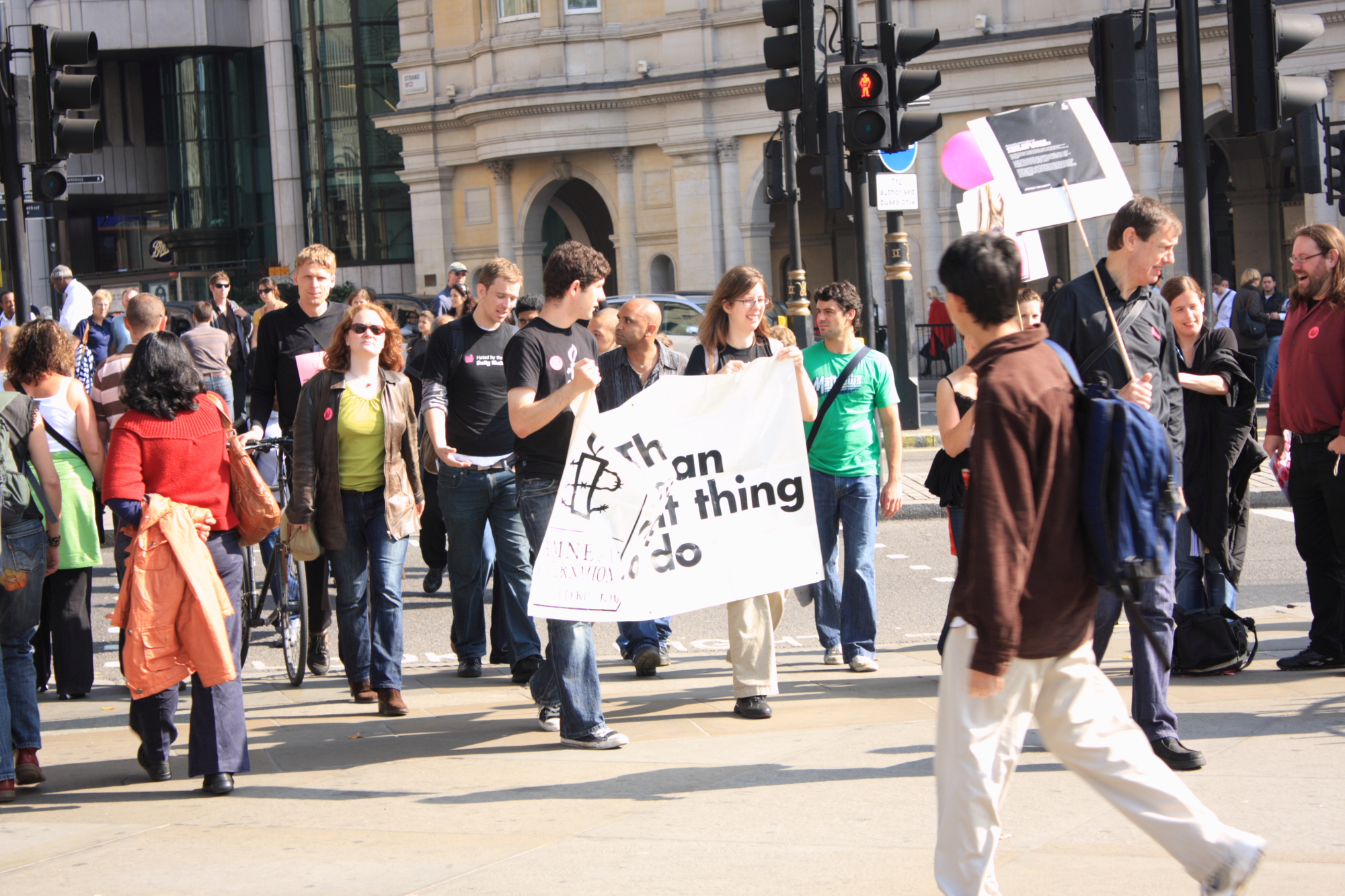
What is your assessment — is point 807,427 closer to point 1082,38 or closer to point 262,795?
point 262,795

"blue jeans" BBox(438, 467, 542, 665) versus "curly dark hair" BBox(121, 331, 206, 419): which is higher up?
"curly dark hair" BBox(121, 331, 206, 419)

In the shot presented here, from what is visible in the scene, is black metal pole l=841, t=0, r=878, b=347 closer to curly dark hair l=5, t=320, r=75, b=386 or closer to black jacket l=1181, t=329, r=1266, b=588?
black jacket l=1181, t=329, r=1266, b=588

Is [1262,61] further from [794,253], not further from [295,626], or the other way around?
[794,253]

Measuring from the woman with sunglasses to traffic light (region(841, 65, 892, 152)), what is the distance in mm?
6876

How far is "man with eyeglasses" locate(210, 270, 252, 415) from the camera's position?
557 inches

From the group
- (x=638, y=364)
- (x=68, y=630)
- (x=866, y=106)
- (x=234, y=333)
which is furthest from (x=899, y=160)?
(x=68, y=630)

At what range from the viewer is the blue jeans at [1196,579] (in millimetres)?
7082

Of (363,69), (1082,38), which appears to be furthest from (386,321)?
(363,69)

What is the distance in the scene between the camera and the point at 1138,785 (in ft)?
12.3

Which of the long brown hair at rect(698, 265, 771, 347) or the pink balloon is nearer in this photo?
the long brown hair at rect(698, 265, 771, 347)

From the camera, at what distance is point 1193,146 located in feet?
27.2

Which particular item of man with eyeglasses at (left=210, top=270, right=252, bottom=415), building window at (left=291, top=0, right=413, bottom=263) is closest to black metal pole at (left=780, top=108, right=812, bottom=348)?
man with eyeglasses at (left=210, top=270, right=252, bottom=415)

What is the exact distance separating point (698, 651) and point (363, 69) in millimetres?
38016

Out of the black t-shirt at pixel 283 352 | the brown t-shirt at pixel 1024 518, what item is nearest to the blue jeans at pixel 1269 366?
the black t-shirt at pixel 283 352
